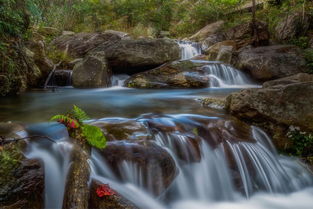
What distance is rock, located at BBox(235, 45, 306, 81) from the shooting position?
9.85 m

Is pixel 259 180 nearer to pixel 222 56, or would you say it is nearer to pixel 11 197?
pixel 11 197

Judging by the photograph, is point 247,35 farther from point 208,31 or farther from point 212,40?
point 208,31

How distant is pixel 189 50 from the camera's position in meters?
14.4

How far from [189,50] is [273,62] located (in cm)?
521

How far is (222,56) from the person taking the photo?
11930 mm

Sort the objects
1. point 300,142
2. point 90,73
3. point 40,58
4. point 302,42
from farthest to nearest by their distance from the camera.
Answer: point 302,42 → point 90,73 → point 40,58 → point 300,142

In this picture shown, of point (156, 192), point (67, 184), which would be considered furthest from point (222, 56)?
point (67, 184)

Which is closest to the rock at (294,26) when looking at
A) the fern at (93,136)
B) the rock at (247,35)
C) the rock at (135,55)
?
the rock at (247,35)

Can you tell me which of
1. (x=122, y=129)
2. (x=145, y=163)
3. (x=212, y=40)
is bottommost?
(x=145, y=163)

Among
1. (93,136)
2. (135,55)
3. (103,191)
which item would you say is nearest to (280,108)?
(93,136)

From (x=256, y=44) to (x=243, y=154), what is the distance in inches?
399

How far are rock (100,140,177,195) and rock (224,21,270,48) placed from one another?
11.2 m

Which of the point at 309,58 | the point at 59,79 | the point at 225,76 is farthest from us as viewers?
the point at 225,76

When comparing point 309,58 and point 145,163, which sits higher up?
point 309,58
